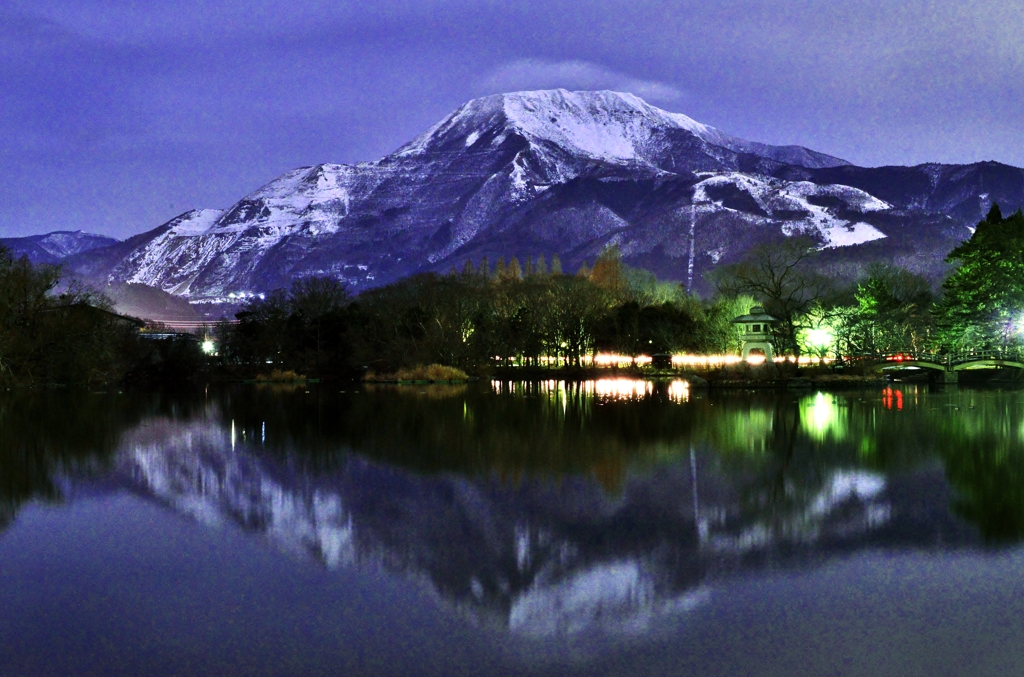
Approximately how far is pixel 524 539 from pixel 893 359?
6122 centimetres

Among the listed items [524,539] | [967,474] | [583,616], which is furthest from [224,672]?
[967,474]

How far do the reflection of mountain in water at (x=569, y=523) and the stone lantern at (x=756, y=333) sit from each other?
43.9 metres

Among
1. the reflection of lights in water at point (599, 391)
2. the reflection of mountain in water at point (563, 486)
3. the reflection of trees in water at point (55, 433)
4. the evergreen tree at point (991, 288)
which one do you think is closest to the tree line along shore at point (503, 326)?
the evergreen tree at point (991, 288)

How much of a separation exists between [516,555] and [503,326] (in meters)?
Result: 70.6

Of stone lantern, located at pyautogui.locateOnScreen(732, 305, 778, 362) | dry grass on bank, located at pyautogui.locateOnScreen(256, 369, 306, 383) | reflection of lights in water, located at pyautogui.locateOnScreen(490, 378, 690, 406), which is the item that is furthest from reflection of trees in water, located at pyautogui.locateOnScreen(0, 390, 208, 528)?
stone lantern, located at pyautogui.locateOnScreen(732, 305, 778, 362)

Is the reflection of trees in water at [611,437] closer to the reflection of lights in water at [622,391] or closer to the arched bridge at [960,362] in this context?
the reflection of lights in water at [622,391]

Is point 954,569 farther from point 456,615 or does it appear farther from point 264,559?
point 264,559

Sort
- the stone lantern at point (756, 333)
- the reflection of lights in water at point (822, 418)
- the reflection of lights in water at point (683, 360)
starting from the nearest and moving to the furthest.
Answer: the reflection of lights in water at point (822, 418), the stone lantern at point (756, 333), the reflection of lights in water at point (683, 360)

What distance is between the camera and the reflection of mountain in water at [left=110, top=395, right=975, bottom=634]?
12094mm

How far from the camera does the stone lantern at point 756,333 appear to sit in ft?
218

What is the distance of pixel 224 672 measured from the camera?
31.0 feet

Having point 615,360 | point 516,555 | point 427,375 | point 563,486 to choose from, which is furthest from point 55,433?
point 615,360

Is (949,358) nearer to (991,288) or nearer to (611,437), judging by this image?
(991,288)

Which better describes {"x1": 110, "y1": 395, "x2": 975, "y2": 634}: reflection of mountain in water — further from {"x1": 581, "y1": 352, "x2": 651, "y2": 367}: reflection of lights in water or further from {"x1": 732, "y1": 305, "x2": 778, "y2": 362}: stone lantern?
{"x1": 581, "y1": 352, "x2": 651, "y2": 367}: reflection of lights in water
